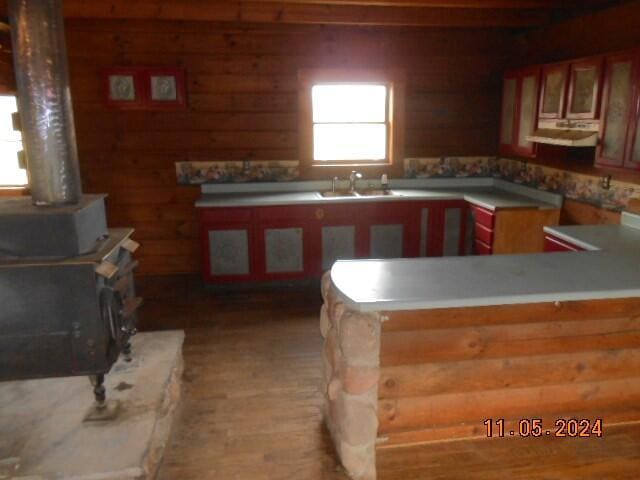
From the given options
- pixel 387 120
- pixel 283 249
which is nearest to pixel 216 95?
pixel 283 249

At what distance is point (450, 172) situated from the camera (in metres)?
5.16

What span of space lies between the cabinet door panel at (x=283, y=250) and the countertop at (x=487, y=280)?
2075 mm

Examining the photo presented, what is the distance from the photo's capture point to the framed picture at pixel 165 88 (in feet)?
14.8

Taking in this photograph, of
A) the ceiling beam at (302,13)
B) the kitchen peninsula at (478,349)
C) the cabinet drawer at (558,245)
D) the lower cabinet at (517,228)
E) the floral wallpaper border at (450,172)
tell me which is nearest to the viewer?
the kitchen peninsula at (478,349)

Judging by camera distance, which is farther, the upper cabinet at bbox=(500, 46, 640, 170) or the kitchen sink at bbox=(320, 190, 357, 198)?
the kitchen sink at bbox=(320, 190, 357, 198)

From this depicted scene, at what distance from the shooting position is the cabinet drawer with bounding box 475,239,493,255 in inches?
167

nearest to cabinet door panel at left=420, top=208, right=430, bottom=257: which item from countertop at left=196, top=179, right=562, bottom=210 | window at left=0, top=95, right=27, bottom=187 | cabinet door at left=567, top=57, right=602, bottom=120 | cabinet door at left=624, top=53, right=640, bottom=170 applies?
countertop at left=196, top=179, right=562, bottom=210

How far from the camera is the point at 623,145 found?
3.04 m

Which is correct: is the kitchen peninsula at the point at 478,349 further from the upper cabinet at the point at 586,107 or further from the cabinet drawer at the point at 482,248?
the cabinet drawer at the point at 482,248

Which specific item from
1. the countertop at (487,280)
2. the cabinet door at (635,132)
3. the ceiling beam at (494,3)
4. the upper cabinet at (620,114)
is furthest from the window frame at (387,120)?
the countertop at (487,280)

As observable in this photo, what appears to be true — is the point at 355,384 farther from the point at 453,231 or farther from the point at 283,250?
the point at 453,231

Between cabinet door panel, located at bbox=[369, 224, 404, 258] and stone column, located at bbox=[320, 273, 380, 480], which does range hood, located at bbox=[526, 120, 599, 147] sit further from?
stone column, located at bbox=[320, 273, 380, 480]

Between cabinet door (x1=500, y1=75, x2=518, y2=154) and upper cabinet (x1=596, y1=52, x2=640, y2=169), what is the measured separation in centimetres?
123

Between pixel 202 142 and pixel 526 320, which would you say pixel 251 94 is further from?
pixel 526 320
